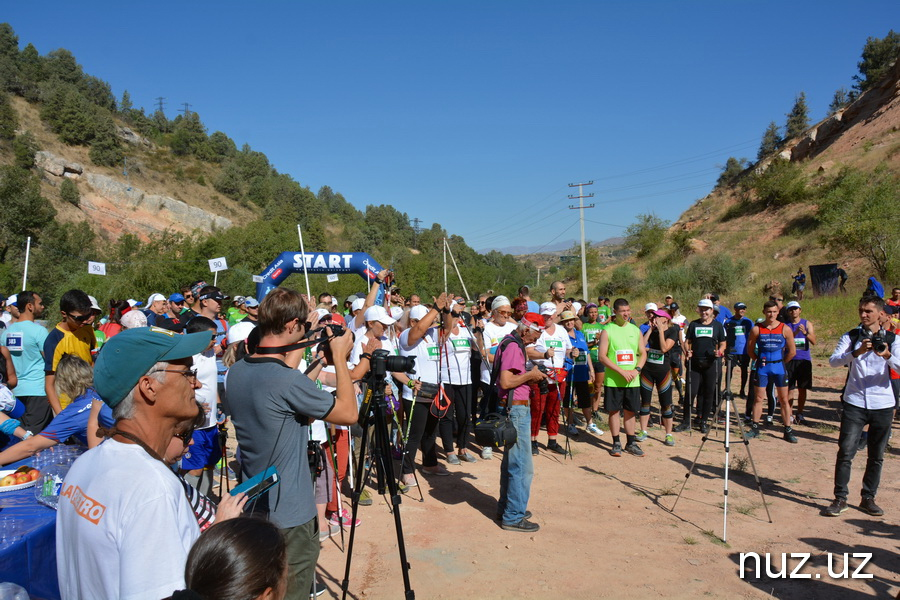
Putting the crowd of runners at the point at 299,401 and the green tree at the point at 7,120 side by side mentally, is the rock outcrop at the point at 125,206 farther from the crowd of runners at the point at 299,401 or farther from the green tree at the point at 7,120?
the crowd of runners at the point at 299,401

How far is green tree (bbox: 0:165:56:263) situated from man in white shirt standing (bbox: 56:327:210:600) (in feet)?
142

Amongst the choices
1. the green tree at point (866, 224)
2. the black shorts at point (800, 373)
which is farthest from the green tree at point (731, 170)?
the black shorts at point (800, 373)

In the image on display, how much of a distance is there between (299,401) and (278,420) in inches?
6.4

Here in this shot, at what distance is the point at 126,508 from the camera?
4.65 feet

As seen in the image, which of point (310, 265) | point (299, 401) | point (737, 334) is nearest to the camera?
point (299, 401)

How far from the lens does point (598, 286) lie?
45.6 m

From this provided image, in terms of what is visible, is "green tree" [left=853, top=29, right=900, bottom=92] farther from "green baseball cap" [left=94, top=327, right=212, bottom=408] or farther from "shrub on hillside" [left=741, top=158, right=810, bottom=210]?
"green baseball cap" [left=94, top=327, right=212, bottom=408]

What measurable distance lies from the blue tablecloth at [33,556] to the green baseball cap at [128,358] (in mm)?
1706

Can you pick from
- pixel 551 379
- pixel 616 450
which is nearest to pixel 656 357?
pixel 616 450

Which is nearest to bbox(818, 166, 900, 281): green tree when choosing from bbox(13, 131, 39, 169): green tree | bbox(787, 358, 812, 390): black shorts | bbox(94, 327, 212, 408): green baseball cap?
bbox(787, 358, 812, 390): black shorts

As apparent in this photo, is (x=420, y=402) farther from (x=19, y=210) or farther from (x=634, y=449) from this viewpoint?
(x=19, y=210)

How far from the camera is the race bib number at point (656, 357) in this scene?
8.45 metres

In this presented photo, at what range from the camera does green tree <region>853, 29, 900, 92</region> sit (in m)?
53.6

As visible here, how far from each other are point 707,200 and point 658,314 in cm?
5681
